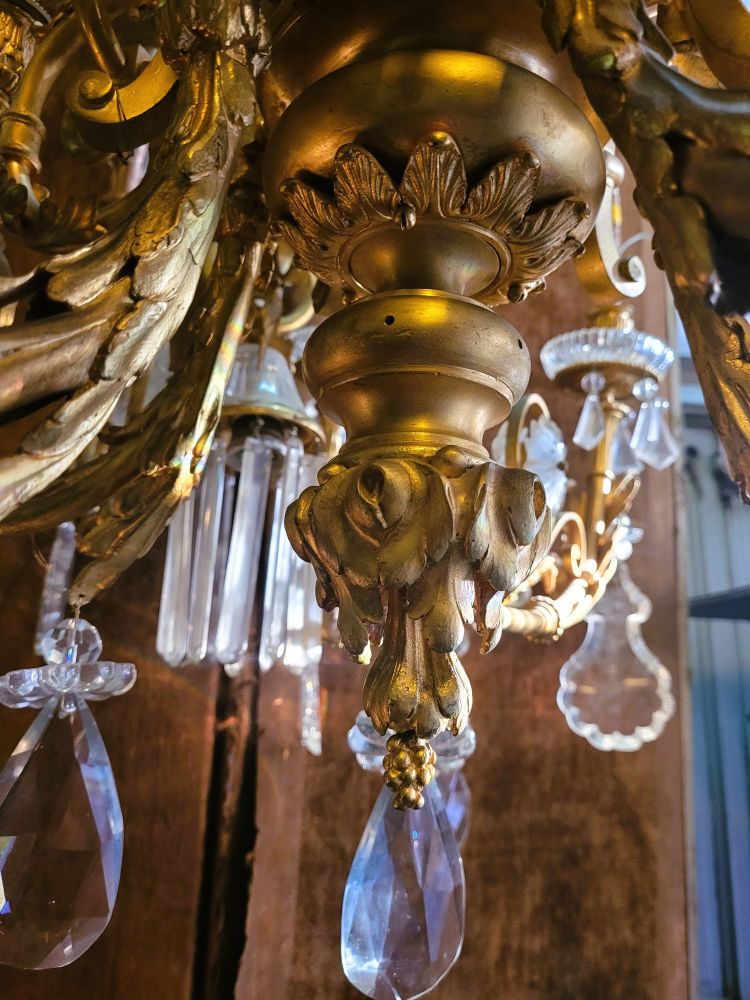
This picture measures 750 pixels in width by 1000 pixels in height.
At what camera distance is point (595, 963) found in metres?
0.77

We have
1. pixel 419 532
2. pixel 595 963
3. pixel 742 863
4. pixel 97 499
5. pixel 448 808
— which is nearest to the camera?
pixel 419 532

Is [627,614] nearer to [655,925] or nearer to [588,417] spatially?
[588,417]

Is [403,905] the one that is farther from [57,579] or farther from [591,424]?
[591,424]

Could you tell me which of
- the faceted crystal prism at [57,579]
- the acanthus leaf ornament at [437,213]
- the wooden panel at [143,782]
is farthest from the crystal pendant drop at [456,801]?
the acanthus leaf ornament at [437,213]

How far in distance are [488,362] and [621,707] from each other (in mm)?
534

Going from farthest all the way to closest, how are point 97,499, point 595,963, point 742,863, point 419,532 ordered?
point 742,863, point 595,963, point 97,499, point 419,532

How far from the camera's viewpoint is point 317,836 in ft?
2.49

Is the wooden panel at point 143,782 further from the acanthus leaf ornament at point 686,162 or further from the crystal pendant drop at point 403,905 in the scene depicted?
the acanthus leaf ornament at point 686,162

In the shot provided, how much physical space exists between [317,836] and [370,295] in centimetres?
61

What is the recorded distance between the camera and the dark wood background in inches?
26.4

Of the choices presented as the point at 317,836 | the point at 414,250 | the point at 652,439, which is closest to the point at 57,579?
the point at 317,836

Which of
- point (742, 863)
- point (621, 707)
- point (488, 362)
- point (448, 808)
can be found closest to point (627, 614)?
point (621, 707)

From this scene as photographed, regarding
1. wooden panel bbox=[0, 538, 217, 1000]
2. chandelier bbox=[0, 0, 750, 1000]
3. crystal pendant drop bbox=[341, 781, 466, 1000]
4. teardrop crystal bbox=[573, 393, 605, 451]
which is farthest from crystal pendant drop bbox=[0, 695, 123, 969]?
teardrop crystal bbox=[573, 393, 605, 451]

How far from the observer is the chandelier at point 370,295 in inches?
10.1
